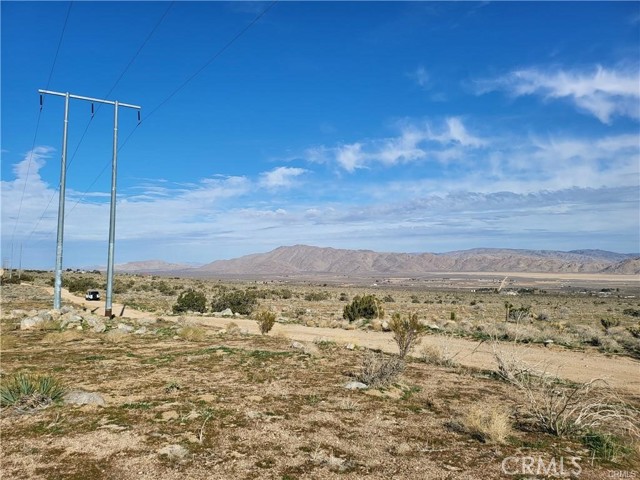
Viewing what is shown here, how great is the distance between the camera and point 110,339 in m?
17.7

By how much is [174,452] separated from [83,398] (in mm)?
3500

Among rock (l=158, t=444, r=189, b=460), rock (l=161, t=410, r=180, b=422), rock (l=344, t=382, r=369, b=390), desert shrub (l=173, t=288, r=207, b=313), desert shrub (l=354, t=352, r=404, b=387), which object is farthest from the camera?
desert shrub (l=173, t=288, r=207, b=313)

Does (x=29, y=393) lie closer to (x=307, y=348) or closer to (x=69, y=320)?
(x=307, y=348)

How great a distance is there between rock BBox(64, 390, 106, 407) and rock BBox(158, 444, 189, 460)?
9.56ft

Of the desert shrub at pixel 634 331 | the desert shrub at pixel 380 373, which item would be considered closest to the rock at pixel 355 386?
the desert shrub at pixel 380 373

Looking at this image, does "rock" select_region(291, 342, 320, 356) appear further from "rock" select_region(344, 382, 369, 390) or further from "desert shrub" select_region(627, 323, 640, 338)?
"desert shrub" select_region(627, 323, 640, 338)

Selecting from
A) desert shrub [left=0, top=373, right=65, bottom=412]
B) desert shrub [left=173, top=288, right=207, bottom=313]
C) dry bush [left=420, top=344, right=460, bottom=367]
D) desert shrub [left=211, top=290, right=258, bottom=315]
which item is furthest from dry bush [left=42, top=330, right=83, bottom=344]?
desert shrub [left=211, top=290, right=258, bottom=315]

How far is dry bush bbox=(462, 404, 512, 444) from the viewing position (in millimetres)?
7679

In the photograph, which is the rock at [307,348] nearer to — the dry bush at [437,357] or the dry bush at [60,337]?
the dry bush at [437,357]

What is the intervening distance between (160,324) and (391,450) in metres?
19.5

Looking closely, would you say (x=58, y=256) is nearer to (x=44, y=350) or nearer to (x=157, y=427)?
(x=44, y=350)

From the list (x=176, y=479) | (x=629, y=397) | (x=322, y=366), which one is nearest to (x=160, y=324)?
(x=322, y=366)

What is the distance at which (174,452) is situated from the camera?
6750mm

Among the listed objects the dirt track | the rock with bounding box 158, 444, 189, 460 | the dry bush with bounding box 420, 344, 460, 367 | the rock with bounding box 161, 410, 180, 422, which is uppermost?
the rock with bounding box 158, 444, 189, 460
